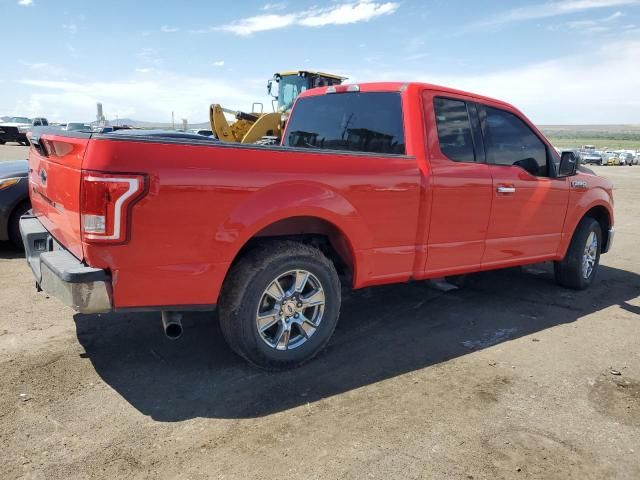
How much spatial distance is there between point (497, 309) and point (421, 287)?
2.82 feet

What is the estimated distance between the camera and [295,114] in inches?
201

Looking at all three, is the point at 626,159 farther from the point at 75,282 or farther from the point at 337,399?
the point at 75,282

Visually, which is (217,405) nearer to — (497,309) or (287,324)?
(287,324)

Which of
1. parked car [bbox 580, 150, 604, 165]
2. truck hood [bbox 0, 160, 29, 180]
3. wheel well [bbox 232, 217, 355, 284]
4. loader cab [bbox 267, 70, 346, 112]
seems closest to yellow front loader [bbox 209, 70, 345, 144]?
loader cab [bbox 267, 70, 346, 112]

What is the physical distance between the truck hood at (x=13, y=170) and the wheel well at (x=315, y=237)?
4057 mm

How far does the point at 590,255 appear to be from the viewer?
5.80 m

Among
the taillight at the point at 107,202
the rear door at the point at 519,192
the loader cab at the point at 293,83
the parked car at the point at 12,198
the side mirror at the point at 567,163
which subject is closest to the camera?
the taillight at the point at 107,202

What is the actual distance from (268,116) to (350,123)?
27.2 feet

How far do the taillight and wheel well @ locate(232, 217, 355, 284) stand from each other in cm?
83

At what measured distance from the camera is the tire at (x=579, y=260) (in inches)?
219

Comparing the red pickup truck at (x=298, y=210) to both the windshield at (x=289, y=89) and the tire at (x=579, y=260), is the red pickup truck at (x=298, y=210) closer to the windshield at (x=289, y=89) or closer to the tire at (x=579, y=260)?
the tire at (x=579, y=260)

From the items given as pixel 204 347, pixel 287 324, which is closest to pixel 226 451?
pixel 287 324

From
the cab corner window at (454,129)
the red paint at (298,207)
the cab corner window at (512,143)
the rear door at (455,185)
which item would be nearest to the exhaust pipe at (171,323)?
the red paint at (298,207)

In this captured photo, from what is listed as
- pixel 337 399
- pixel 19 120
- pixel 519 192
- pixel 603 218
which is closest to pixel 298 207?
pixel 337 399
